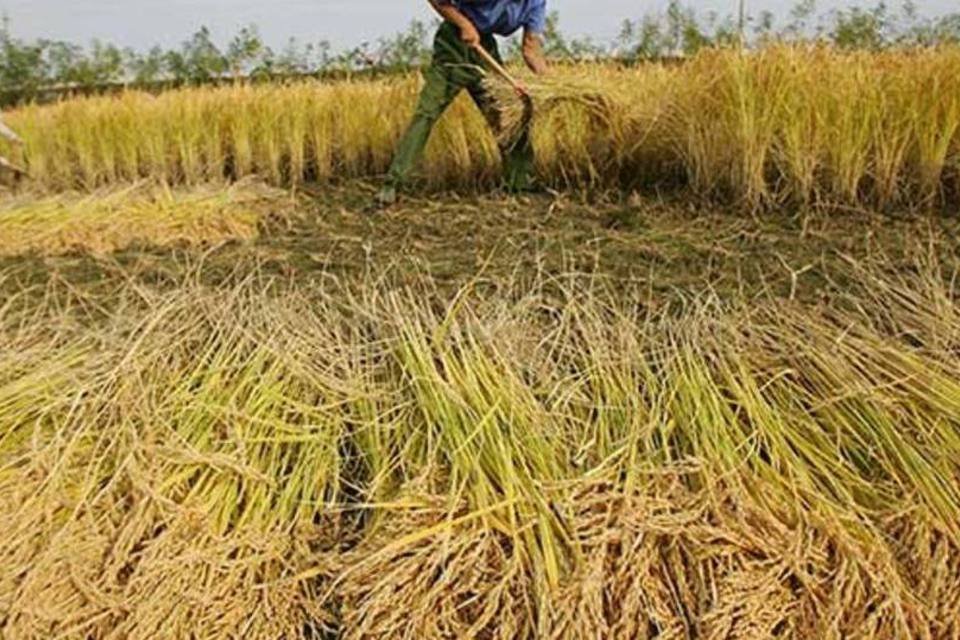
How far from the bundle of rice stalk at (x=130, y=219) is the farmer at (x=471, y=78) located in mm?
600

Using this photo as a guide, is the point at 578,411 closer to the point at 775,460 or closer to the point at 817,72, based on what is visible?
the point at 775,460

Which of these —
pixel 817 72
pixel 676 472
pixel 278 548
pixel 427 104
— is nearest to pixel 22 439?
pixel 278 548

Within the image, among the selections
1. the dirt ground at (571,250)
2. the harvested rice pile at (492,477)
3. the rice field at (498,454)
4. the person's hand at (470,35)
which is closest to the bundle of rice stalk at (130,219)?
the dirt ground at (571,250)

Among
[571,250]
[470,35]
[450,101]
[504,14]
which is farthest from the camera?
[450,101]

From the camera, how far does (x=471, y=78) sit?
4.15 metres

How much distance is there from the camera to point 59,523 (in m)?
1.65

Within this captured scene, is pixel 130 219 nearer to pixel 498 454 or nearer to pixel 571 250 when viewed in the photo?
pixel 571 250

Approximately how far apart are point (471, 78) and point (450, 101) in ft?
0.51

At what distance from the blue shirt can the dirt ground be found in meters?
0.79

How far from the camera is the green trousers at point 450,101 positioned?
415cm

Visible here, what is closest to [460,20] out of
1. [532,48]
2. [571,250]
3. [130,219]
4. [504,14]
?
[504,14]

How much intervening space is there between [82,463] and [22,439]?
167 mm

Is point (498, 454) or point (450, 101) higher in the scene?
point (450, 101)

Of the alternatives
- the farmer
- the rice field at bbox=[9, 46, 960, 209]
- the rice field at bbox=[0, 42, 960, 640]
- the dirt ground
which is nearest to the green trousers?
the farmer
